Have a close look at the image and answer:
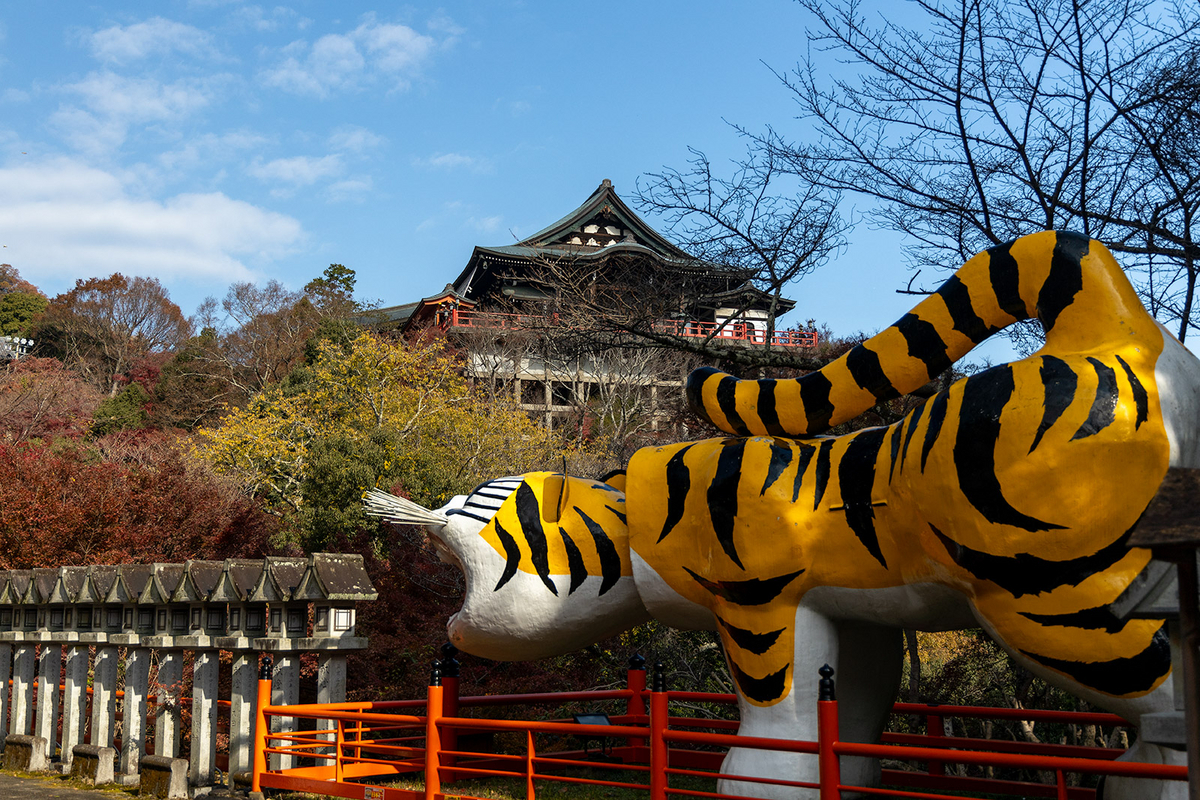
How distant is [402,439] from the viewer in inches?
666

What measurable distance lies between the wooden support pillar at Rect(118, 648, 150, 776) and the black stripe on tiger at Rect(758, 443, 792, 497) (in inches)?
230

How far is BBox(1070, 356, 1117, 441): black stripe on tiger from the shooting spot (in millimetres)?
3785

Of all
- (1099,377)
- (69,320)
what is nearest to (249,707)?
(1099,377)

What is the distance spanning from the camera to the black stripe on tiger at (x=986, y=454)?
155 inches

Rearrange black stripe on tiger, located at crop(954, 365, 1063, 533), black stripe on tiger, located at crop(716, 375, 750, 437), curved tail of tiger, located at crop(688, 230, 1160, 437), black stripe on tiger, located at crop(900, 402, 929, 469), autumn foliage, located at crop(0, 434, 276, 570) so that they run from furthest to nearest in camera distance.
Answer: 1. autumn foliage, located at crop(0, 434, 276, 570)
2. black stripe on tiger, located at crop(716, 375, 750, 437)
3. black stripe on tiger, located at crop(900, 402, 929, 469)
4. curved tail of tiger, located at crop(688, 230, 1160, 437)
5. black stripe on tiger, located at crop(954, 365, 1063, 533)

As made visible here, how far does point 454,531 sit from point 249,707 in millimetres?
2464

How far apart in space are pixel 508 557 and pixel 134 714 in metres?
4.36

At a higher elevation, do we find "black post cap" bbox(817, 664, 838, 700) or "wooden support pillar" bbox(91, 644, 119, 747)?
"black post cap" bbox(817, 664, 838, 700)

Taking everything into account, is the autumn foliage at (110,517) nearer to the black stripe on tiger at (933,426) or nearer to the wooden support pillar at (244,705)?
the wooden support pillar at (244,705)

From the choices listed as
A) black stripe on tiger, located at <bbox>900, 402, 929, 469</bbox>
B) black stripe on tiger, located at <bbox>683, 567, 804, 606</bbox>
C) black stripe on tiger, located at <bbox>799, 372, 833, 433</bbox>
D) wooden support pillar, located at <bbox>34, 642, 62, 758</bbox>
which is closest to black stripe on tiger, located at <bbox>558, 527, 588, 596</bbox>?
black stripe on tiger, located at <bbox>683, 567, 804, 606</bbox>

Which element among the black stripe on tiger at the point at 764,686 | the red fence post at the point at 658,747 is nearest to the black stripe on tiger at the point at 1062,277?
the black stripe on tiger at the point at 764,686

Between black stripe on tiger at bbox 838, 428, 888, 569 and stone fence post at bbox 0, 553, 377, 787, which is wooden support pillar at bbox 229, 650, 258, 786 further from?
black stripe on tiger at bbox 838, 428, 888, 569

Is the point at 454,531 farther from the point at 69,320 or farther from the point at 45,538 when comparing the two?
the point at 69,320

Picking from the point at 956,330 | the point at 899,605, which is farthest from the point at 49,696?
the point at 956,330
